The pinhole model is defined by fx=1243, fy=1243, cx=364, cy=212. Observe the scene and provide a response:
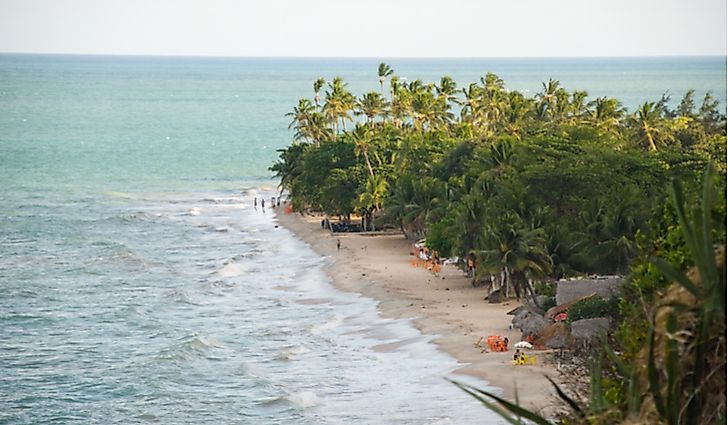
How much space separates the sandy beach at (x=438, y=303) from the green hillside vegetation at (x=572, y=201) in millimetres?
1963

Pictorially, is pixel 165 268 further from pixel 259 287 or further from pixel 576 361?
pixel 576 361

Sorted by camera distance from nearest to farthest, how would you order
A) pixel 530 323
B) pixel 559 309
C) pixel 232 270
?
pixel 530 323 → pixel 559 309 → pixel 232 270

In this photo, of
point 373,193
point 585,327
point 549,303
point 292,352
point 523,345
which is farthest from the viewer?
point 373,193

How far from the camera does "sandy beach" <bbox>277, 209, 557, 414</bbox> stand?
41.8 m

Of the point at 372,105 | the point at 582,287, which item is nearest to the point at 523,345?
the point at 582,287

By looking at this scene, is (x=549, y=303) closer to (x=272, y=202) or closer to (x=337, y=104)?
(x=337, y=104)

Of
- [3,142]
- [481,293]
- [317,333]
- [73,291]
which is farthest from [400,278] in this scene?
[3,142]

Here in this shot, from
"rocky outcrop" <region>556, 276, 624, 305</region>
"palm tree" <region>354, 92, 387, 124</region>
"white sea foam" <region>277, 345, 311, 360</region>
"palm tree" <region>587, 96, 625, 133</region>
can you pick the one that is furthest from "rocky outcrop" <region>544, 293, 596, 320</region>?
"palm tree" <region>354, 92, 387, 124</region>

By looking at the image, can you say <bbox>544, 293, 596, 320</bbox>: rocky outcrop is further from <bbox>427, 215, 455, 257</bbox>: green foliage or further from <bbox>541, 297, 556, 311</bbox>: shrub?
<bbox>427, 215, 455, 257</bbox>: green foliage

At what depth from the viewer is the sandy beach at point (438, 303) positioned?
41.8 metres

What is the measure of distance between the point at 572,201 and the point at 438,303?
8461 mm

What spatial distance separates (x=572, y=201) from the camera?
60.1 m

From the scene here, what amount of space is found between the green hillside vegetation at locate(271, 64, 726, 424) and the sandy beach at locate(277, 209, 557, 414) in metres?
1.96

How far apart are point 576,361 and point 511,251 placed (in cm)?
1105
